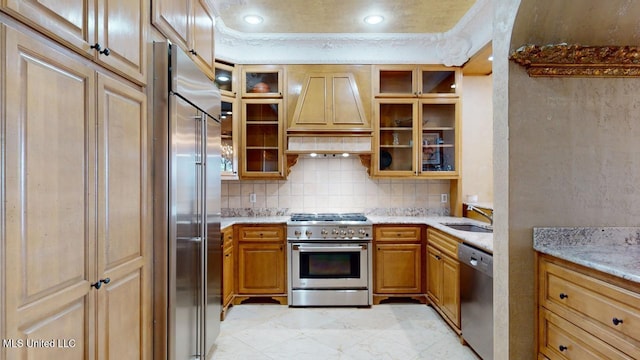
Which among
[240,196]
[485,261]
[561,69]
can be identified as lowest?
[485,261]

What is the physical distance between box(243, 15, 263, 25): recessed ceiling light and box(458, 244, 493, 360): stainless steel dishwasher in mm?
2749

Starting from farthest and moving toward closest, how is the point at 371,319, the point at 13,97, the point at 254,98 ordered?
1. the point at 254,98
2. the point at 371,319
3. the point at 13,97

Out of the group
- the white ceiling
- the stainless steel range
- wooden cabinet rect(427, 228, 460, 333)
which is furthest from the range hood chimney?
wooden cabinet rect(427, 228, 460, 333)

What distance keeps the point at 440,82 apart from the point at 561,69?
200cm

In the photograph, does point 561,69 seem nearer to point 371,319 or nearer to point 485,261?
point 485,261

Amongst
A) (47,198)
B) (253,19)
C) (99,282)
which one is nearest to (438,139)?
(253,19)

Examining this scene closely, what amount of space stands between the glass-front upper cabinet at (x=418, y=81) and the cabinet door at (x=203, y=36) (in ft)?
6.06

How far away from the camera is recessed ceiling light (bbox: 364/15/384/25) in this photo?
3.02 metres

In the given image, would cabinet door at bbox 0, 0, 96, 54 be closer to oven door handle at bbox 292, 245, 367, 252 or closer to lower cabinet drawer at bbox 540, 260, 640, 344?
lower cabinet drawer at bbox 540, 260, 640, 344

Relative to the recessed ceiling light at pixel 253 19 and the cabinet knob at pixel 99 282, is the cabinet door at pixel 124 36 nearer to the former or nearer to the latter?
the cabinet knob at pixel 99 282

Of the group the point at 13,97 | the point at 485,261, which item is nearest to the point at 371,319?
the point at 485,261

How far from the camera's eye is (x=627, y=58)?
1639 millimetres

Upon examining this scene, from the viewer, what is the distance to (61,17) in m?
0.98

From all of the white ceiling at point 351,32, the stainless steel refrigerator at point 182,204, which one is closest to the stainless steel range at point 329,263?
the stainless steel refrigerator at point 182,204
